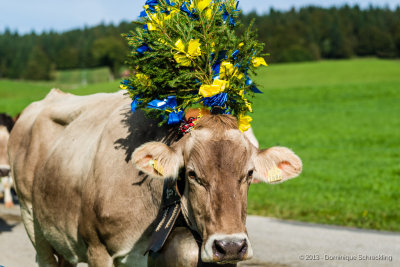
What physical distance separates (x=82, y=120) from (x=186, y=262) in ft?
6.75

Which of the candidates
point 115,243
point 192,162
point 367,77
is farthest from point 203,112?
point 367,77

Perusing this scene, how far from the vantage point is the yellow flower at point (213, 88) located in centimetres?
321

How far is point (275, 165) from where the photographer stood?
10.7ft

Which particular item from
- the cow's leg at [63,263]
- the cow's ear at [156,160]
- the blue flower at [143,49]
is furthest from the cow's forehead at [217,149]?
the cow's leg at [63,263]

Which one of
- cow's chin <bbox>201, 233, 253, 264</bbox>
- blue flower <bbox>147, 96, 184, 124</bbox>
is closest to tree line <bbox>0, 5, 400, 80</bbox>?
blue flower <bbox>147, 96, 184, 124</bbox>

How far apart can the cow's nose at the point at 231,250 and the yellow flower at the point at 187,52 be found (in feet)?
3.81

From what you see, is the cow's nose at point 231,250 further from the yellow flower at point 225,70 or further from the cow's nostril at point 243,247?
the yellow flower at point 225,70

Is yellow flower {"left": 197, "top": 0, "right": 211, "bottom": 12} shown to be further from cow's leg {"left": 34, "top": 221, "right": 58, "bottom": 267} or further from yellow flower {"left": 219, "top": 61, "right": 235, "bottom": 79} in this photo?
cow's leg {"left": 34, "top": 221, "right": 58, "bottom": 267}

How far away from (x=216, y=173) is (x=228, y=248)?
423 millimetres

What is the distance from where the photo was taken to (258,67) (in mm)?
3529

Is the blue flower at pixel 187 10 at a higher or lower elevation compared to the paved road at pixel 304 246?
higher

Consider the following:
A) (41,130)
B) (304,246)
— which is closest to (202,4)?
(41,130)

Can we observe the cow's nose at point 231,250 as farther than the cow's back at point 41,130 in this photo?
No

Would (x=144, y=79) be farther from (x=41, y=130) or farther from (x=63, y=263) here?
(x=63, y=263)
